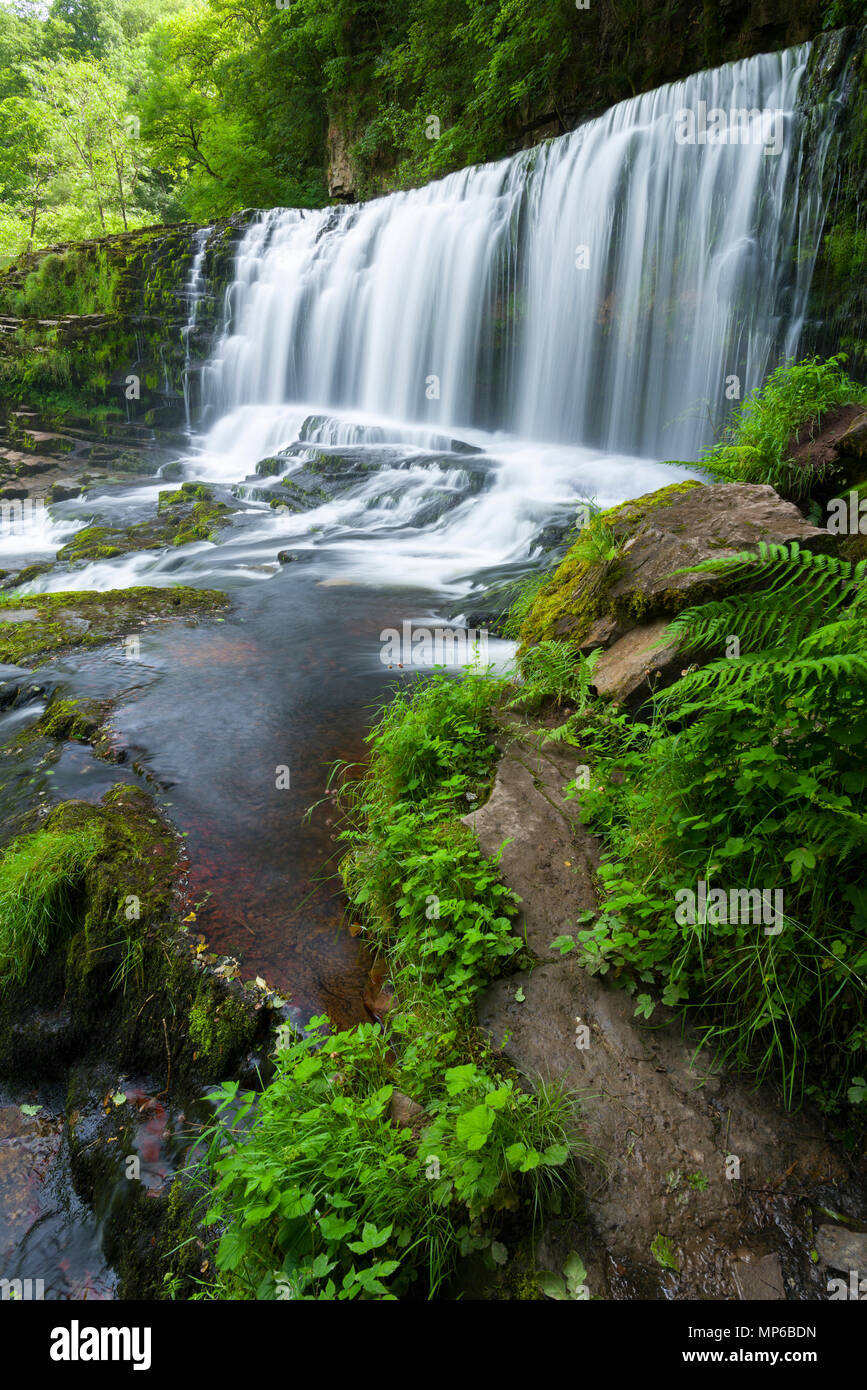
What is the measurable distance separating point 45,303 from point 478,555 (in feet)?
53.0

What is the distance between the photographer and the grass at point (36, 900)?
3.18 meters

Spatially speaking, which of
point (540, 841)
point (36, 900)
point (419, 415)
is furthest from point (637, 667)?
point (419, 415)

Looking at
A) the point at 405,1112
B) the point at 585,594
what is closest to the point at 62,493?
the point at 585,594

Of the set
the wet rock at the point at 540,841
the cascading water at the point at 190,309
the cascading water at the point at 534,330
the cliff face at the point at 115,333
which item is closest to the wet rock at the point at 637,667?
the wet rock at the point at 540,841

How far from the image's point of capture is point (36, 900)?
3207 millimetres

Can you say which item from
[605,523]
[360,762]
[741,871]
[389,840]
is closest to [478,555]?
[605,523]

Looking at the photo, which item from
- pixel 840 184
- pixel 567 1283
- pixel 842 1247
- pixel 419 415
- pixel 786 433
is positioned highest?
pixel 840 184

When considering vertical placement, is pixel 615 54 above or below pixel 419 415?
above

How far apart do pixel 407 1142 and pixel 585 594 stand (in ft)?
10.7

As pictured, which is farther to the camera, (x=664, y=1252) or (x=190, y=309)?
(x=190, y=309)

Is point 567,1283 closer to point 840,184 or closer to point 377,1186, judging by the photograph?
point 377,1186

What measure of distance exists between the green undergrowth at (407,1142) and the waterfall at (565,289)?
9.76 metres

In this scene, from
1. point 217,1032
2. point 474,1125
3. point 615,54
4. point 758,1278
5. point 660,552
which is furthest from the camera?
point 615,54

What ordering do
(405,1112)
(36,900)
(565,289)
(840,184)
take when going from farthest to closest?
(565,289), (840,184), (36,900), (405,1112)
